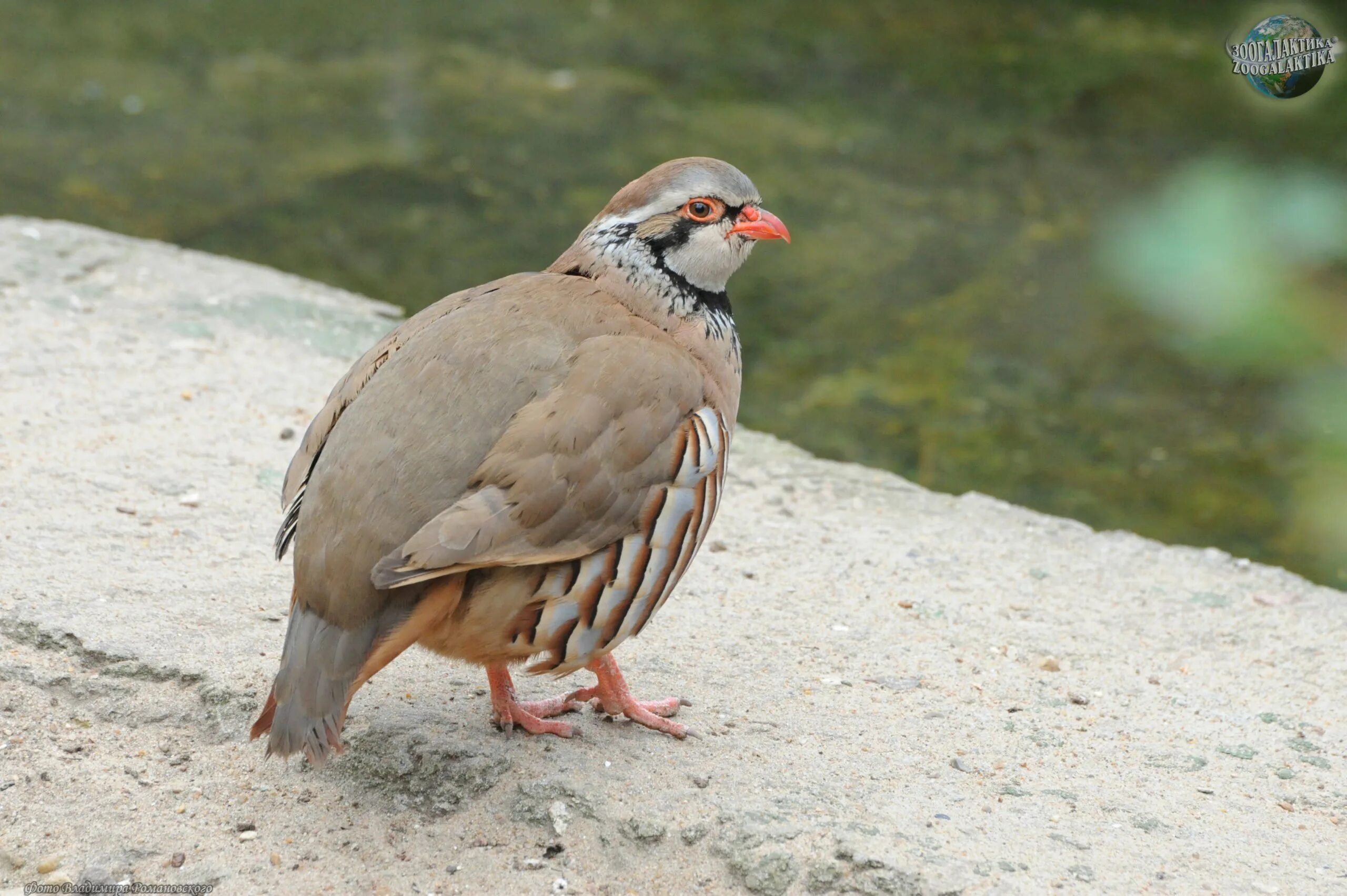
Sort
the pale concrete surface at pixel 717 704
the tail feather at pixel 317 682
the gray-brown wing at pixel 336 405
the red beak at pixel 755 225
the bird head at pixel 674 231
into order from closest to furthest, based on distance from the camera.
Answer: the tail feather at pixel 317 682
the pale concrete surface at pixel 717 704
the gray-brown wing at pixel 336 405
the bird head at pixel 674 231
the red beak at pixel 755 225

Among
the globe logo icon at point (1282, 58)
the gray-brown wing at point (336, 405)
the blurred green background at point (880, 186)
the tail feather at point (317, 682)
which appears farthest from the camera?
the blurred green background at point (880, 186)

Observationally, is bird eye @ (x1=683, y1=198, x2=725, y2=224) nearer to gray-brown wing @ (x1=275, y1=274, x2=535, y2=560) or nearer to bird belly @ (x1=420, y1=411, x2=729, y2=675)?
gray-brown wing @ (x1=275, y1=274, x2=535, y2=560)

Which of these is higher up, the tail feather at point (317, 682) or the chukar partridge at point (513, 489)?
the chukar partridge at point (513, 489)

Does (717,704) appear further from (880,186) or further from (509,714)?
(880,186)

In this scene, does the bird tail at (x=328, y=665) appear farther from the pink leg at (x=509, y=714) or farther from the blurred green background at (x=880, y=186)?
the blurred green background at (x=880, y=186)

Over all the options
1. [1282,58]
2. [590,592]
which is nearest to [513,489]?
[590,592]

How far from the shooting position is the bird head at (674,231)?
3.60 m

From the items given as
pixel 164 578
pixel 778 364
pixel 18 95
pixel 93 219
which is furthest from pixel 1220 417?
pixel 18 95

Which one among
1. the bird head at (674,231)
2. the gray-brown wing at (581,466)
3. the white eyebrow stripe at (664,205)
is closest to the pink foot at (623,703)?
the gray-brown wing at (581,466)

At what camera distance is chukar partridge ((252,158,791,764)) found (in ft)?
9.41

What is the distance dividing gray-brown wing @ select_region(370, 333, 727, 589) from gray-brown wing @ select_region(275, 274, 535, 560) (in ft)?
1.43

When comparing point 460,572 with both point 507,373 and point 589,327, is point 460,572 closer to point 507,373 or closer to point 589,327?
point 507,373

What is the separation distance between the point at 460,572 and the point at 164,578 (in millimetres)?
1386

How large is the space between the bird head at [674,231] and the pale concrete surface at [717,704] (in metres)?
1.03
